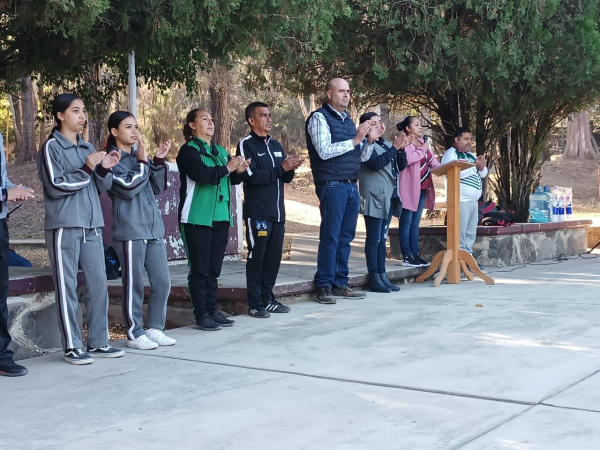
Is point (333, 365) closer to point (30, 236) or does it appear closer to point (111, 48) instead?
point (111, 48)

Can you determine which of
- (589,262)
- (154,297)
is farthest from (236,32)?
(589,262)

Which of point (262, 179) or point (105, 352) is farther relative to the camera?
point (262, 179)

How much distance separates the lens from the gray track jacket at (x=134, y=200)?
19.4 ft

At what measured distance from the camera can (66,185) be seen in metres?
5.36

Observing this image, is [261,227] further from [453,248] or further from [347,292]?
[453,248]

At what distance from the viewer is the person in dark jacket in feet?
27.7

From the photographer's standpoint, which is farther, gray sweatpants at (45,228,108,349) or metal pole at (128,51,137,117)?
metal pole at (128,51,137,117)

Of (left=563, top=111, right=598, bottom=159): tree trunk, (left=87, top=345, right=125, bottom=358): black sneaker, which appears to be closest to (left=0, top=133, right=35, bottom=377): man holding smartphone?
(left=87, top=345, right=125, bottom=358): black sneaker

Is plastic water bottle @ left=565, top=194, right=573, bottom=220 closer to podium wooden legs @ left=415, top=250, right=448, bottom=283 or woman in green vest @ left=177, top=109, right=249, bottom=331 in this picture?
podium wooden legs @ left=415, top=250, right=448, bottom=283

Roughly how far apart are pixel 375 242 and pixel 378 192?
0.55 meters

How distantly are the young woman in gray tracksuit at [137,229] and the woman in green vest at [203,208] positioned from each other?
39cm

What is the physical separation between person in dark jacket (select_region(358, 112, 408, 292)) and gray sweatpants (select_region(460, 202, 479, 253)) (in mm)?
1705

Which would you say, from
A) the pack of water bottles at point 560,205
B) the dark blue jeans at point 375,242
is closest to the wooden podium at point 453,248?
the dark blue jeans at point 375,242

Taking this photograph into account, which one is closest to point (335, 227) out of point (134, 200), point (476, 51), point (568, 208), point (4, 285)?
point (134, 200)
